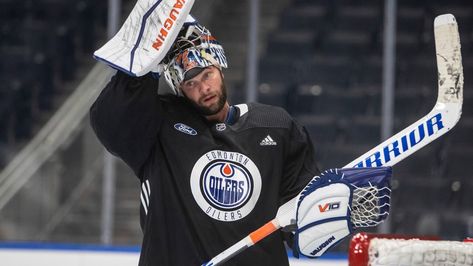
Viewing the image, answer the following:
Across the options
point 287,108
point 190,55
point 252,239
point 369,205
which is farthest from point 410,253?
point 287,108

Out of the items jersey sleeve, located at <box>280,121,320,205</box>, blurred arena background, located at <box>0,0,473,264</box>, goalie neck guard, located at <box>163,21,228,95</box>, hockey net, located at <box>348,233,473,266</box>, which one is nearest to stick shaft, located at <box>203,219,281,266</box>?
jersey sleeve, located at <box>280,121,320,205</box>

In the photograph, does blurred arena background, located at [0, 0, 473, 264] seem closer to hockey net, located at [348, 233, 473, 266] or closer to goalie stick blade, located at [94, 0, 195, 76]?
goalie stick blade, located at [94, 0, 195, 76]

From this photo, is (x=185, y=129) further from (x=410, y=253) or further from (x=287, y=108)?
(x=287, y=108)

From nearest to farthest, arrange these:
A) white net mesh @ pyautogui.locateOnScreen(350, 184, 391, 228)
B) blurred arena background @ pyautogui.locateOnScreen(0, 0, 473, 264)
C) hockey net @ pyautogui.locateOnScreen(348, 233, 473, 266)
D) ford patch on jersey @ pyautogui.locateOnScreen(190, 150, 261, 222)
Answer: hockey net @ pyautogui.locateOnScreen(348, 233, 473, 266) < white net mesh @ pyautogui.locateOnScreen(350, 184, 391, 228) < ford patch on jersey @ pyautogui.locateOnScreen(190, 150, 261, 222) < blurred arena background @ pyautogui.locateOnScreen(0, 0, 473, 264)

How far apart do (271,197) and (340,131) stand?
2533mm

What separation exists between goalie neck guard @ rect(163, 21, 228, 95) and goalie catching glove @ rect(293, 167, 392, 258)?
1.17ft

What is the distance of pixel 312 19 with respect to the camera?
4.73 m

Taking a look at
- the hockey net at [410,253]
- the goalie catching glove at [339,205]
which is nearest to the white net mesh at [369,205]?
the goalie catching glove at [339,205]

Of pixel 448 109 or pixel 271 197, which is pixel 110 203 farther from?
pixel 448 109

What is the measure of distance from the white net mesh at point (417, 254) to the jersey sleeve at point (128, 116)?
2.12ft

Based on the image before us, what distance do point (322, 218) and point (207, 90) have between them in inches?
15.0

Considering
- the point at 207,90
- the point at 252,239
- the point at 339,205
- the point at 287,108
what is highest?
the point at 207,90

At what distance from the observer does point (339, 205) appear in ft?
5.62

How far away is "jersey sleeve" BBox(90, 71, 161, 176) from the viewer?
6.24 ft
